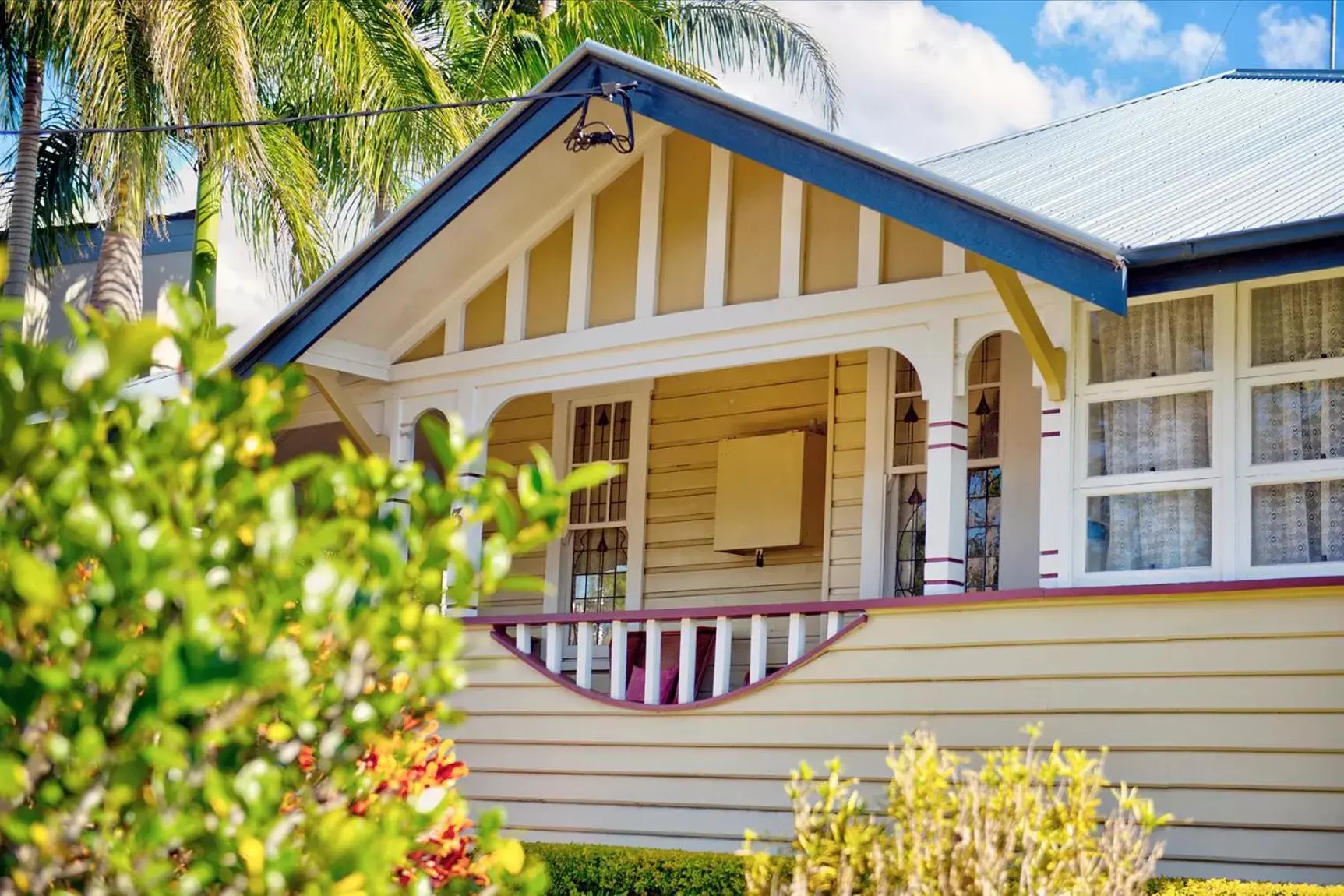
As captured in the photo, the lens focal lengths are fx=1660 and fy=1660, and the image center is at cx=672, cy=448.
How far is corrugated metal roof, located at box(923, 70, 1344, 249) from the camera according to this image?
25.7 ft

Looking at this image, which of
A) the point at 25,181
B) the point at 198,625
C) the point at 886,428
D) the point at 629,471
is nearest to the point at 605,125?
the point at 886,428

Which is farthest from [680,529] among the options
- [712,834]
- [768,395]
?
[712,834]

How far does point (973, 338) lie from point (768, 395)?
374cm

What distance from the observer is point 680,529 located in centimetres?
1260

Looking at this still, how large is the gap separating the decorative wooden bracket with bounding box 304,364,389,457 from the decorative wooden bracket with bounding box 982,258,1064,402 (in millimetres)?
4998

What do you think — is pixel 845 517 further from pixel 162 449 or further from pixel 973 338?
pixel 162 449

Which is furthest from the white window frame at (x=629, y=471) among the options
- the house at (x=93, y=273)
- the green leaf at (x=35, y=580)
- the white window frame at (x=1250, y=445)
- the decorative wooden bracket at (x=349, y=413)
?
the house at (x=93, y=273)

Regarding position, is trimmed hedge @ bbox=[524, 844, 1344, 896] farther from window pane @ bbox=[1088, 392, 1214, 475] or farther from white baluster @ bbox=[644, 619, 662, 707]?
window pane @ bbox=[1088, 392, 1214, 475]

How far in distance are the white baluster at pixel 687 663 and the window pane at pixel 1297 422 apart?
3.28 meters

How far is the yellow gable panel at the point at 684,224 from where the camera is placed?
1018cm

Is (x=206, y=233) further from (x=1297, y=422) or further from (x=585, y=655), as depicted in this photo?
(x=1297, y=422)

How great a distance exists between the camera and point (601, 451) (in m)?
13.3

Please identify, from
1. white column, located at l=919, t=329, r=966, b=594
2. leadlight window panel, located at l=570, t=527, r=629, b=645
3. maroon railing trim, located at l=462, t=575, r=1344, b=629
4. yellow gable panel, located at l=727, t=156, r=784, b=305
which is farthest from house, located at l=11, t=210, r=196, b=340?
white column, located at l=919, t=329, r=966, b=594

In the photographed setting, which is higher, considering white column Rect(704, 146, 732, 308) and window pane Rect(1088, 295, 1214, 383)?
white column Rect(704, 146, 732, 308)
